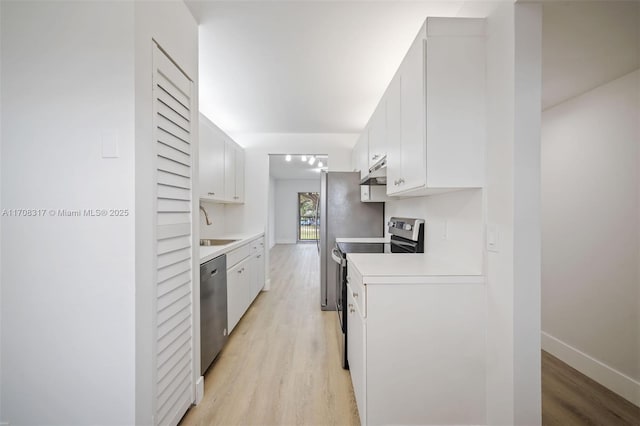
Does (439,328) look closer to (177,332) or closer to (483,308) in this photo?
(483,308)

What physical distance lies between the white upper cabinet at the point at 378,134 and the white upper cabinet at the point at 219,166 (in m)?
1.72

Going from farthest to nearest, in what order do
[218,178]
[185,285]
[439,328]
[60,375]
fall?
[218,178] → [185,285] → [439,328] → [60,375]

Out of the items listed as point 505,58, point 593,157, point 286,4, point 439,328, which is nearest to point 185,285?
point 439,328

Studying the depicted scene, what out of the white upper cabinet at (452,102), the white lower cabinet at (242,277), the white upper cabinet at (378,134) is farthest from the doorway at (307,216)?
the white upper cabinet at (452,102)

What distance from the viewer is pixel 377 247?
9.18ft

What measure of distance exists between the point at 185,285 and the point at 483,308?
1662 millimetres

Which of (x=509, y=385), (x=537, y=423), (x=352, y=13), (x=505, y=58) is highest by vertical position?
(x=352, y=13)

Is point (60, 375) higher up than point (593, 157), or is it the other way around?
point (593, 157)

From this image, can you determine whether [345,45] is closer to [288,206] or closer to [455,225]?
[455,225]

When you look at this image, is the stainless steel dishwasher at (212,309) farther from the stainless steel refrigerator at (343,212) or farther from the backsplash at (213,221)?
the stainless steel refrigerator at (343,212)

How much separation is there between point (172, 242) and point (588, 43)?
2583 millimetres

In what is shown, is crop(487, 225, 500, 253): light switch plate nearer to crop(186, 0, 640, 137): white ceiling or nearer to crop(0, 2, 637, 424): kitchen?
crop(0, 2, 637, 424): kitchen

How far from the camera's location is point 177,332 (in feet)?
4.99

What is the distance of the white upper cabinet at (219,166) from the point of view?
285 centimetres
